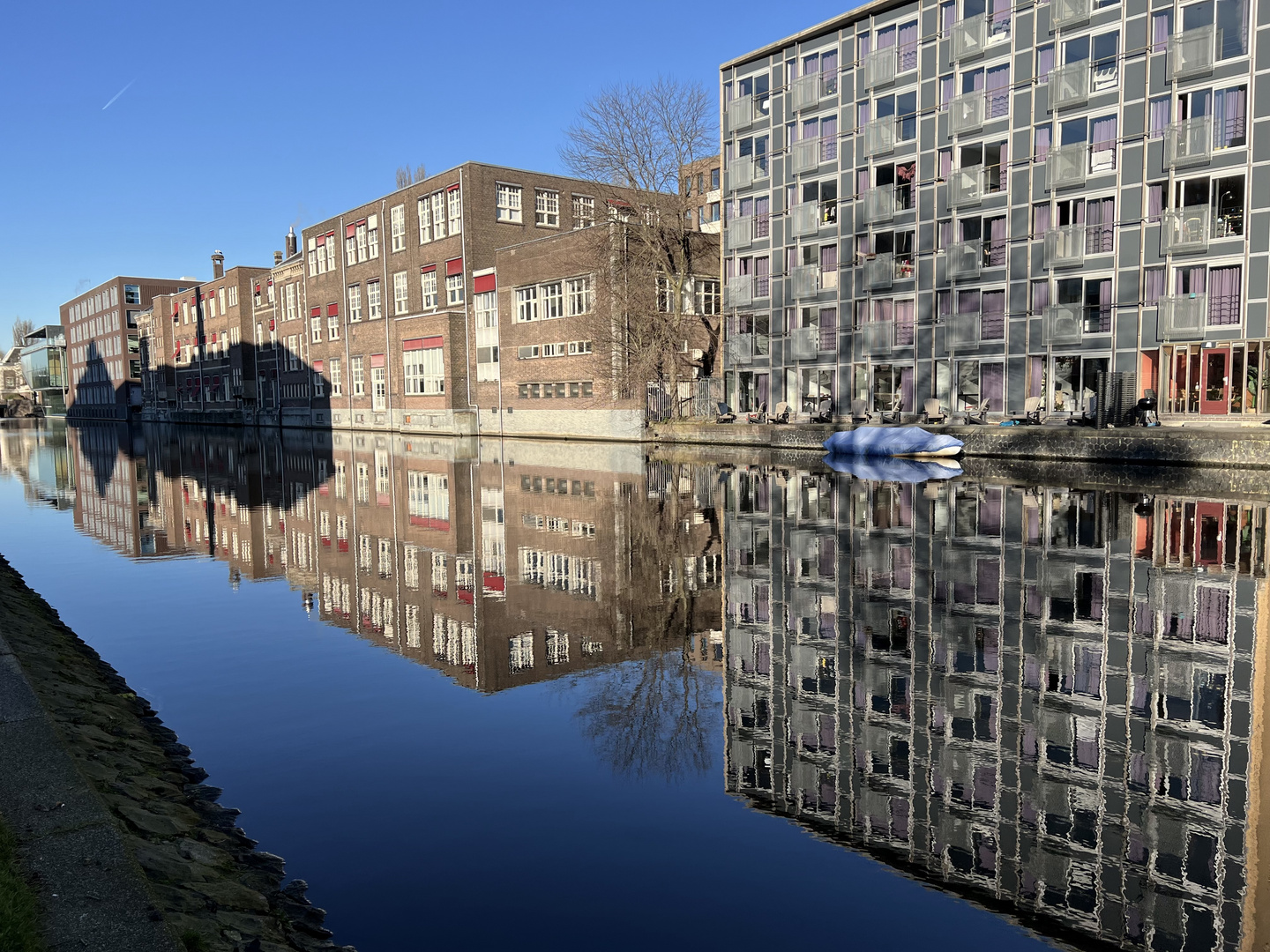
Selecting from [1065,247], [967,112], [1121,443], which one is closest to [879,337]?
[1065,247]

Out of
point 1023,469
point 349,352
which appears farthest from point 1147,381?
point 349,352

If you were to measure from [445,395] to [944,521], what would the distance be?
162ft

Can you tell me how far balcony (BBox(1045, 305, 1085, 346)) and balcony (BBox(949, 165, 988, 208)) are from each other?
6164 millimetres

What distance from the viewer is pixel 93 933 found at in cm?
373

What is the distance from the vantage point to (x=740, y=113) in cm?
4931

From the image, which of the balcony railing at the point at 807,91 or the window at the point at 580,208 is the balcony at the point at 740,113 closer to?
the balcony railing at the point at 807,91

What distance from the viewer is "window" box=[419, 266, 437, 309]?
65312mm

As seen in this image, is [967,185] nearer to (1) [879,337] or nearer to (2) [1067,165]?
(2) [1067,165]

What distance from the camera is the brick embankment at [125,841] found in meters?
3.96

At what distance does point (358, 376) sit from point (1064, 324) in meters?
56.3

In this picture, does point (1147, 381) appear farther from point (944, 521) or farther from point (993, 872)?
point (993, 872)

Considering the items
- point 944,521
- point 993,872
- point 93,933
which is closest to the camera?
point 93,933

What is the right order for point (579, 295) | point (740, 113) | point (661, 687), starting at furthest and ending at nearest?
point (579, 295), point (740, 113), point (661, 687)

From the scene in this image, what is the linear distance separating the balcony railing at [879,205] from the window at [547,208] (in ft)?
93.3
